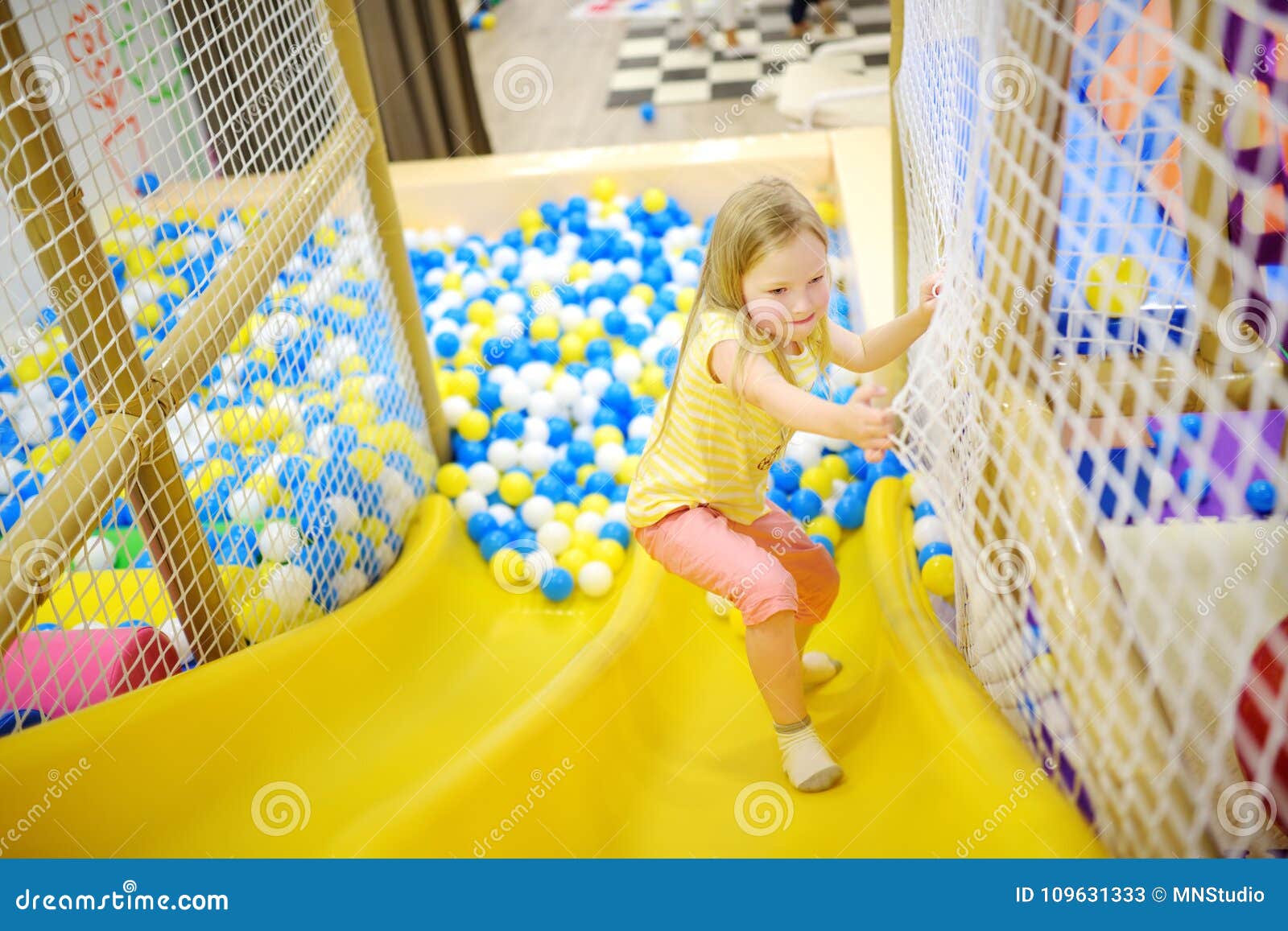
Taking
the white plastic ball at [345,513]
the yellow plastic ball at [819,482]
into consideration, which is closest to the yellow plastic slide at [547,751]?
the white plastic ball at [345,513]

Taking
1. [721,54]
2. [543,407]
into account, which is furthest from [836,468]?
[721,54]

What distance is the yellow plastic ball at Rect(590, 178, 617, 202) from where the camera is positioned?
8.81 ft

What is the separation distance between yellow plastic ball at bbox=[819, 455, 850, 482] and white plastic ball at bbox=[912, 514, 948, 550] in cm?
25

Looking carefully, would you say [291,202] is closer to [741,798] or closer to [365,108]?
[365,108]

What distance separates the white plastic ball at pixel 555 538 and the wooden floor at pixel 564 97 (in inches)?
69.1

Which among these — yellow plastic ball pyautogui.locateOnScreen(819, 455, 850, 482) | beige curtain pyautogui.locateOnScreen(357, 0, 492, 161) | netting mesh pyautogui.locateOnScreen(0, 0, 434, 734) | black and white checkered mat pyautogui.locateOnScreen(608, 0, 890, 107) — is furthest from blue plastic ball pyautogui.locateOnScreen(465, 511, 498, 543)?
black and white checkered mat pyautogui.locateOnScreen(608, 0, 890, 107)

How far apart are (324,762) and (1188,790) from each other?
3.09ft

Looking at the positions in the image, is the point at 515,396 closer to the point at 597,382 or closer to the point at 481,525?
the point at 597,382

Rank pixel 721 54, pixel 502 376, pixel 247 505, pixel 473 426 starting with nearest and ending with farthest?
1. pixel 247 505
2. pixel 473 426
3. pixel 502 376
4. pixel 721 54

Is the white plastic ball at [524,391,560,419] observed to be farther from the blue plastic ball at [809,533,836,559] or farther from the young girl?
the young girl

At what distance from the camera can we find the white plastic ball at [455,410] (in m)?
1.99

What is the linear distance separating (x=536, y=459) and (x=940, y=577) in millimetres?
816

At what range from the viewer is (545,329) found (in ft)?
7.29
